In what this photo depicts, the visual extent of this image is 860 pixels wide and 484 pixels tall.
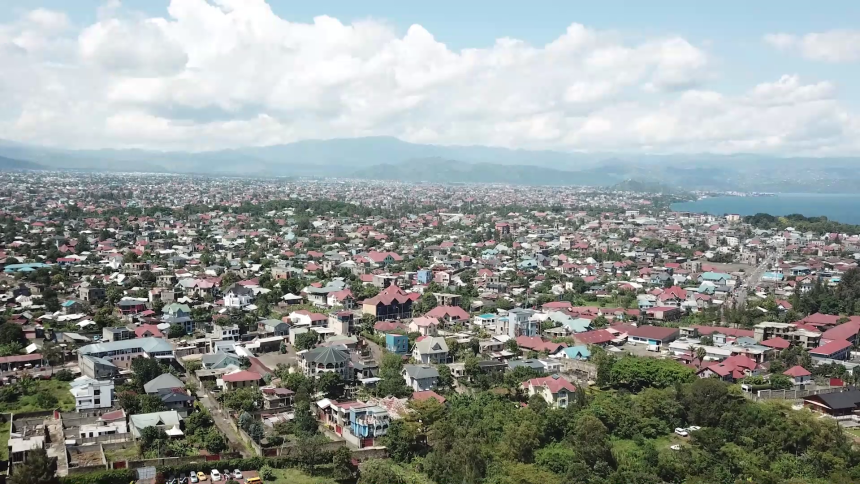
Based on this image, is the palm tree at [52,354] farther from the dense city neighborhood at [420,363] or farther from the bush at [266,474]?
the bush at [266,474]

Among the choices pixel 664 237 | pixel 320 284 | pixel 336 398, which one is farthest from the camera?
pixel 664 237

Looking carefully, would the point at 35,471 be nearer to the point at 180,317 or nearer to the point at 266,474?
the point at 266,474

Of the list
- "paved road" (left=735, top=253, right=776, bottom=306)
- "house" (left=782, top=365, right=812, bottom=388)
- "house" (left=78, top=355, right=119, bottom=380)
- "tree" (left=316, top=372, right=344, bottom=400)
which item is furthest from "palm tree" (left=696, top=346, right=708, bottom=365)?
"house" (left=78, top=355, right=119, bottom=380)

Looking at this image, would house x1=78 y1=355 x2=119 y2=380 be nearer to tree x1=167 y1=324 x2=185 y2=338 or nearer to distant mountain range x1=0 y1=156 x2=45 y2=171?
tree x1=167 y1=324 x2=185 y2=338

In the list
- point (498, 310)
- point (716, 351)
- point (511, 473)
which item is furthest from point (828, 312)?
point (511, 473)

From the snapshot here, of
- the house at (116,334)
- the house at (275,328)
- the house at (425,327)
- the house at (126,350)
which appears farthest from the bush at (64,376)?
the house at (425,327)

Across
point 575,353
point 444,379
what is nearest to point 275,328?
point 444,379

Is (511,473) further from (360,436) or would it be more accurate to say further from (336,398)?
(336,398)
